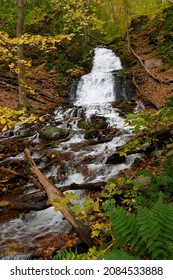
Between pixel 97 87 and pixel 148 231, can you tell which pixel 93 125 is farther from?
pixel 148 231

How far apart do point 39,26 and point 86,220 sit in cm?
2197

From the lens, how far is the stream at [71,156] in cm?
496

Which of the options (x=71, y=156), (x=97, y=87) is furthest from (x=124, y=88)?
(x=71, y=156)

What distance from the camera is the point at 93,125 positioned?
11664mm

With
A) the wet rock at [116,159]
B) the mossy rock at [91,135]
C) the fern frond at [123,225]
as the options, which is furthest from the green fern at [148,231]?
the mossy rock at [91,135]

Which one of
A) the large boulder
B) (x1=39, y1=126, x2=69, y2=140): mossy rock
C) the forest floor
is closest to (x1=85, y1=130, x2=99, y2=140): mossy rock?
the large boulder

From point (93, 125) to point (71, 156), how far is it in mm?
3358

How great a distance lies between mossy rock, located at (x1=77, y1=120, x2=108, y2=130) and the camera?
11.4 metres

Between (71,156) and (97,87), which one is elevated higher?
(97,87)

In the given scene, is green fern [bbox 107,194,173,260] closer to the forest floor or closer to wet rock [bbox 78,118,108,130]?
wet rock [bbox 78,118,108,130]

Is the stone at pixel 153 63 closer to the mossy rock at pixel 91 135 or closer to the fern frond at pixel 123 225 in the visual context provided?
the mossy rock at pixel 91 135

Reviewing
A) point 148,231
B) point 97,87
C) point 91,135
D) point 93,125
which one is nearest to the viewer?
point 148,231

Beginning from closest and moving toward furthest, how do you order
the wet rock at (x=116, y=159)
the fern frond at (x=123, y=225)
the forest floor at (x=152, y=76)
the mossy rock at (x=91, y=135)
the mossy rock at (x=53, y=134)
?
1. the fern frond at (x=123, y=225)
2. the wet rock at (x=116, y=159)
3. the mossy rock at (x=91, y=135)
4. the mossy rock at (x=53, y=134)
5. the forest floor at (x=152, y=76)
